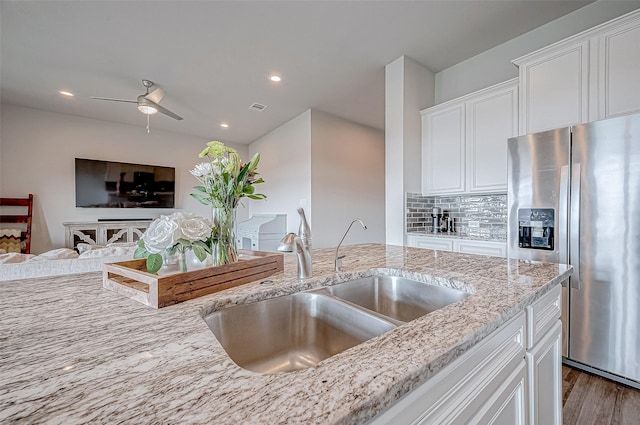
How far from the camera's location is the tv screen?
4312 millimetres

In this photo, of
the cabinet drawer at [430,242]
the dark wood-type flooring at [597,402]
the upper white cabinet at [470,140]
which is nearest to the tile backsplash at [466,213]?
the cabinet drawer at [430,242]

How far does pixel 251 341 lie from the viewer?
836 millimetres

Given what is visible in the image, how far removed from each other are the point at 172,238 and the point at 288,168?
3930 mm

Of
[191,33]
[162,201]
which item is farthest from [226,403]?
[162,201]

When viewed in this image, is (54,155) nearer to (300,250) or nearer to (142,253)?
(142,253)

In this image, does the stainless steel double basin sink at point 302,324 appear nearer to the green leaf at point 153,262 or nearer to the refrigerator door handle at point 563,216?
the green leaf at point 153,262

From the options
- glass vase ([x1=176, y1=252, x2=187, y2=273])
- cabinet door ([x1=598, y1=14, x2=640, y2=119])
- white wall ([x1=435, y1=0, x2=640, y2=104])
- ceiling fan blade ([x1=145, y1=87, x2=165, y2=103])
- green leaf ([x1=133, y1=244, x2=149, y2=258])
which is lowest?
glass vase ([x1=176, y1=252, x2=187, y2=273])

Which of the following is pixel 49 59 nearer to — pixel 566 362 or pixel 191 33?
pixel 191 33

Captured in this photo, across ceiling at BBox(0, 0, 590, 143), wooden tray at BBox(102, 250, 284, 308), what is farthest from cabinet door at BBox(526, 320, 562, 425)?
ceiling at BBox(0, 0, 590, 143)

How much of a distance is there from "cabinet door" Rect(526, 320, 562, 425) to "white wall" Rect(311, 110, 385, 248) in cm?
313

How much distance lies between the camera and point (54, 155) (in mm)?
4148

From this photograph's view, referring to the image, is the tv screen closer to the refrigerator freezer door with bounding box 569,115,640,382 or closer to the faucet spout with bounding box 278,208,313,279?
the faucet spout with bounding box 278,208,313,279

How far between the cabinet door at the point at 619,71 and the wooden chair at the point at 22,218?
6300 millimetres

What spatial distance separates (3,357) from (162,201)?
5171mm
